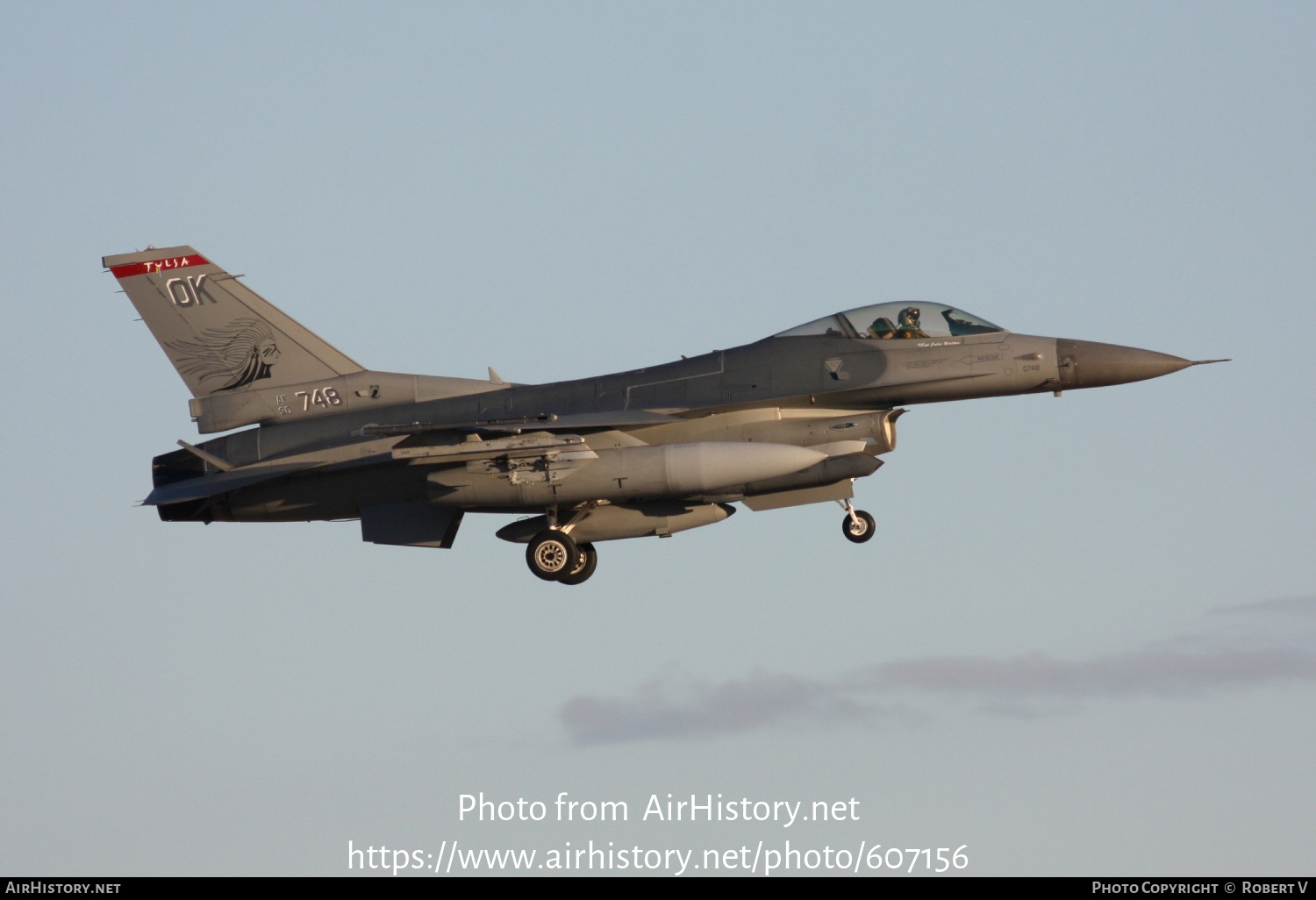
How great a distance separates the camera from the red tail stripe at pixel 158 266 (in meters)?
22.6

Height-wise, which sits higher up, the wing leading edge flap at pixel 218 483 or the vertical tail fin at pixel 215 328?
the vertical tail fin at pixel 215 328

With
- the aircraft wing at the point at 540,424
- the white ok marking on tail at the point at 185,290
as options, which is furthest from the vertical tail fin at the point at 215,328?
the aircraft wing at the point at 540,424

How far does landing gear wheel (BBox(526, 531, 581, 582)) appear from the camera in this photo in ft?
69.4

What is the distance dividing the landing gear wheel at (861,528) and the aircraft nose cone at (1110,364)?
9.35 feet

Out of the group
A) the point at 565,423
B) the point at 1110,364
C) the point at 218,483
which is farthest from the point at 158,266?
the point at 1110,364

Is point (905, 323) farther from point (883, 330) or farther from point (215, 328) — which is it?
point (215, 328)

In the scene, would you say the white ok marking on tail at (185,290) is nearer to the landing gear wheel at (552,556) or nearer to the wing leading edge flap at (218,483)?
the wing leading edge flap at (218,483)

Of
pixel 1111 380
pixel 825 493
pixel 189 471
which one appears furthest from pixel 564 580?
pixel 1111 380

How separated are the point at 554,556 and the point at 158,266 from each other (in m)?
6.69

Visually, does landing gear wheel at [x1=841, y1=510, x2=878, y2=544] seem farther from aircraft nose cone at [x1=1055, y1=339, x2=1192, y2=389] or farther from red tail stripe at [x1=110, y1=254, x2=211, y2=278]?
red tail stripe at [x1=110, y1=254, x2=211, y2=278]

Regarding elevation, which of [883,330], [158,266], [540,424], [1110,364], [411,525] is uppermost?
[158,266]

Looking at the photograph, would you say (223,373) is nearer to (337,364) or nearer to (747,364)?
(337,364)

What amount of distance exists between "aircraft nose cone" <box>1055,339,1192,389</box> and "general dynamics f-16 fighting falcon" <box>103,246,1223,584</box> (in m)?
0.02

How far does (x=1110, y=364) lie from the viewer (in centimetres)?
2009
